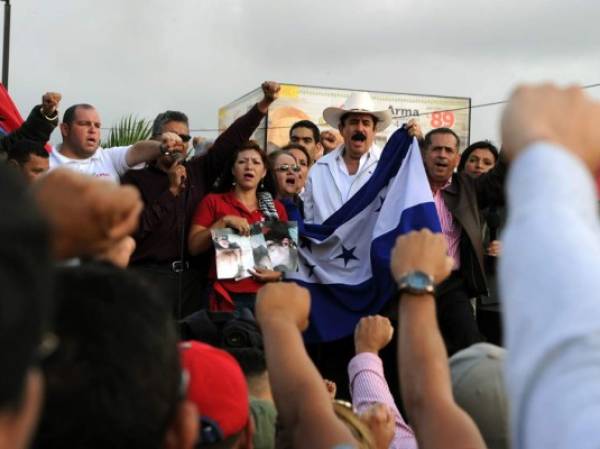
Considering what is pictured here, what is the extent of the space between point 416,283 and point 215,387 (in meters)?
0.50

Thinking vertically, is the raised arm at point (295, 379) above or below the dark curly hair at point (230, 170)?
below

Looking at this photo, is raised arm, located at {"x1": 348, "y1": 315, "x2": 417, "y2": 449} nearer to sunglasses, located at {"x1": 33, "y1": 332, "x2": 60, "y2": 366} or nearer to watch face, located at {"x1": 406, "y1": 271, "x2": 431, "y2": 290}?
watch face, located at {"x1": 406, "y1": 271, "x2": 431, "y2": 290}

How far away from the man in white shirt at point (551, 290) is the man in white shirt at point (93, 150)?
13.8 ft

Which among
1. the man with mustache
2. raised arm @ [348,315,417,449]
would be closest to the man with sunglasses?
the man with mustache

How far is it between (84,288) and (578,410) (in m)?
0.55

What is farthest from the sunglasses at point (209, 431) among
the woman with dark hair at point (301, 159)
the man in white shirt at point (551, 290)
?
the woman with dark hair at point (301, 159)

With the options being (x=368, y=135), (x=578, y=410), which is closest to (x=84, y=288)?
→ (x=578, y=410)

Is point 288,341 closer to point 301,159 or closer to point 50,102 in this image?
point 50,102

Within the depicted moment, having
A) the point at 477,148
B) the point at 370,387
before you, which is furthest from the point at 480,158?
the point at 370,387

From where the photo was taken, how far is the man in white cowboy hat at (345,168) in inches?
229

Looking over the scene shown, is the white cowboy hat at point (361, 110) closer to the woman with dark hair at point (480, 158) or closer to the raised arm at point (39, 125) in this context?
the woman with dark hair at point (480, 158)

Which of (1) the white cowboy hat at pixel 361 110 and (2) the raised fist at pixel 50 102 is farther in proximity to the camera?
(1) the white cowboy hat at pixel 361 110

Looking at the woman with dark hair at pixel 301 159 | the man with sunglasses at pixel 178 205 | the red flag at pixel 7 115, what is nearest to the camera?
the man with sunglasses at pixel 178 205

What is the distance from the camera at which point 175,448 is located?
111 cm
